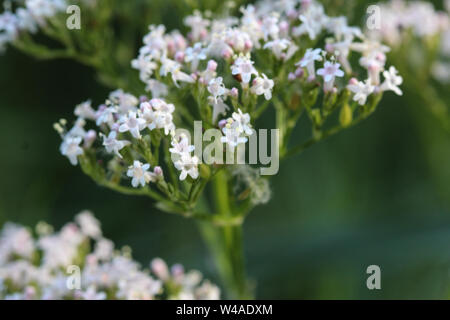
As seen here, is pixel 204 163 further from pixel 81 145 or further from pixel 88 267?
pixel 88 267

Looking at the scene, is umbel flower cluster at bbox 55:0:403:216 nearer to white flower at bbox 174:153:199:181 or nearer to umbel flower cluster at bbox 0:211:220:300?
white flower at bbox 174:153:199:181

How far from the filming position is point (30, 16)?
3285mm

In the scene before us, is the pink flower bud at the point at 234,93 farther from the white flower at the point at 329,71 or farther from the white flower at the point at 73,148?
the white flower at the point at 73,148

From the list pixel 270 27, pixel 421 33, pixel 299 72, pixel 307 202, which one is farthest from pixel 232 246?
pixel 421 33

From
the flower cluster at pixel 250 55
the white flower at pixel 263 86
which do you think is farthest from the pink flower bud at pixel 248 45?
the white flower at pixel 263 86

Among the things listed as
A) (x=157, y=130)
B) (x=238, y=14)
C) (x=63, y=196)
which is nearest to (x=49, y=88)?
(x=63, y=196)

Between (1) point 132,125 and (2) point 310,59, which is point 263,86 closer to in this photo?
(2) point 310,59

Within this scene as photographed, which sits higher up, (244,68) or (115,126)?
(244,68)

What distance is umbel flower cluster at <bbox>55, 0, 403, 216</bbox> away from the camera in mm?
2447

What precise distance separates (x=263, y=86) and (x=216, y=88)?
19 centimetres

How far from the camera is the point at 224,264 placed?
3.23 m

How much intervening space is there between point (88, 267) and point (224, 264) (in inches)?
28.1

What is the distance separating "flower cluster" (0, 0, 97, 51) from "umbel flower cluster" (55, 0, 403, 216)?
740 millimetres
